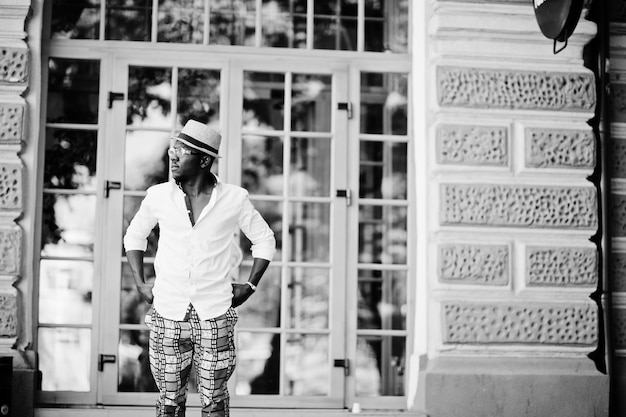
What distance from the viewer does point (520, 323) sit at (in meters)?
6.36

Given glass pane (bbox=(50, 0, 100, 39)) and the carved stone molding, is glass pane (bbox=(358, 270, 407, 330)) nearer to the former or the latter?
the carved stone molding

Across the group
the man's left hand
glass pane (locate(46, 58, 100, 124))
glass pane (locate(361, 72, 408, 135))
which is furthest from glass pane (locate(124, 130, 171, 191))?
the man's left hand

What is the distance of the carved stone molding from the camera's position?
639 cm

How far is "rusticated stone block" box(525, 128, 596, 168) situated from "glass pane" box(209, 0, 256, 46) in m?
2.05

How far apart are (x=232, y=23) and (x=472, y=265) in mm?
2359

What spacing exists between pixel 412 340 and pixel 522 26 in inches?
88.3

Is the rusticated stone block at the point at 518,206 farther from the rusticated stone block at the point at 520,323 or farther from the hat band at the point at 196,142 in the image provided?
the hat band at the point at 196,142

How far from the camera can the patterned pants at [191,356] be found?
4602 millimetres

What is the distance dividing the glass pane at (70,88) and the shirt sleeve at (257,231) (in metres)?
2.36

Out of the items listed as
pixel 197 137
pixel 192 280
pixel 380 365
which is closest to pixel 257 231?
pixel 192 280

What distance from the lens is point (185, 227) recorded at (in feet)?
15.4

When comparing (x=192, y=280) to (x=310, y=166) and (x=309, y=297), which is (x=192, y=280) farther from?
(x=310, y=166)

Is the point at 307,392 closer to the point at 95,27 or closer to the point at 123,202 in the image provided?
the point at 123,202

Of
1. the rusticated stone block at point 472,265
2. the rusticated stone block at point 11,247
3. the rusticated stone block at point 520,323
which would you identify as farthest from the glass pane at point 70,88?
the rusticated stone block at point 520,323
